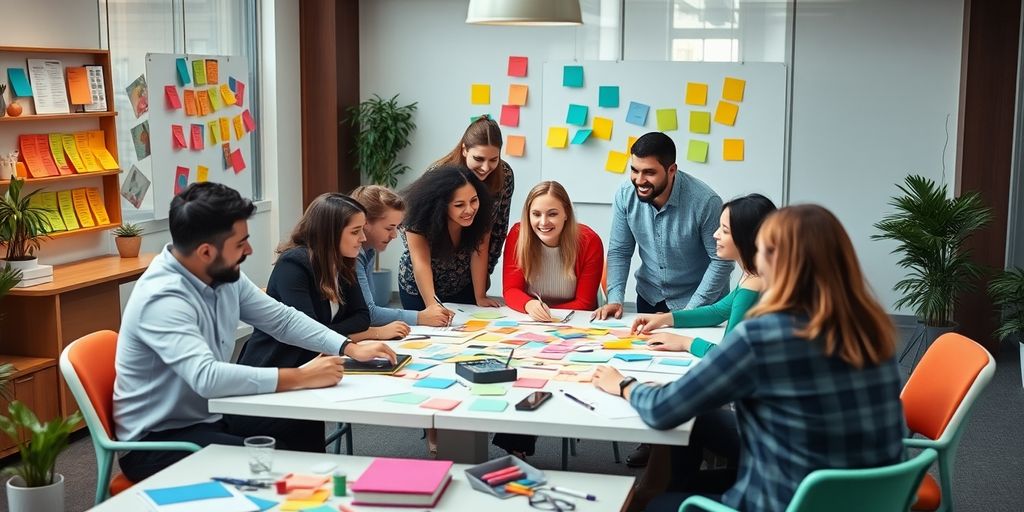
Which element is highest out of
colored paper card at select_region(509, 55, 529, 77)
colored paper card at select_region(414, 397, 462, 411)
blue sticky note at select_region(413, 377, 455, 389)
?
colored paper card at select_region(509, 55, 529, 77)

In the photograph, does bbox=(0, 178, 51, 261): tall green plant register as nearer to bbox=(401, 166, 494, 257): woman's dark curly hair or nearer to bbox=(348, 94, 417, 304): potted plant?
bbox=(401, 166, 494, 257): woman's dark curly hair

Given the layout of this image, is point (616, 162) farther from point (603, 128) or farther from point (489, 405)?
point (489, 405)

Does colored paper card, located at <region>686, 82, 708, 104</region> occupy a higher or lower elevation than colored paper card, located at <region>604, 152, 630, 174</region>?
higher

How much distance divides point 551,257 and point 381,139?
11.2 feet

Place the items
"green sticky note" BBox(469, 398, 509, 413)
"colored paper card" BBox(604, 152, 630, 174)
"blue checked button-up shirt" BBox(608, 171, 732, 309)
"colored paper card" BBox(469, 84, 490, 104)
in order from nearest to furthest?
"green sticky note" BBox(469, 398, 509, 413)
"blue checked button-up shirt" BBox(608, 171, 732, 309)
"colored paper card" BBox(604, 152, 630, 174)
"colored paper card" BBox(469, 84, 490, 104)

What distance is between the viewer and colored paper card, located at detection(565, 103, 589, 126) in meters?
7.19

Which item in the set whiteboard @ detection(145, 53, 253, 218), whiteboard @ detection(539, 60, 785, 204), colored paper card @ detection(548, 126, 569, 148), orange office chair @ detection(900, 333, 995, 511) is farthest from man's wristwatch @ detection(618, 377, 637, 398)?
colored paper card @ detection(548, 126, 569, 148)

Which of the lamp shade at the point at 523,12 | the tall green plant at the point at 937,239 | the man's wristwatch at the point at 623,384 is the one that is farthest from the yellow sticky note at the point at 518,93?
the man's wristwatch at the point at 623,384

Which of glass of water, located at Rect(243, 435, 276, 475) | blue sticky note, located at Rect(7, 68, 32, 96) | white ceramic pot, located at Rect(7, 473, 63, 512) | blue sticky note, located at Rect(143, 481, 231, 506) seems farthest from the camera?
blue sticky note, located at Rect(7, 68, 32, 96)

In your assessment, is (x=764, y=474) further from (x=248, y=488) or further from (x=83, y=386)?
(x=83, y=386)

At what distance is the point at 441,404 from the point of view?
2.70 m

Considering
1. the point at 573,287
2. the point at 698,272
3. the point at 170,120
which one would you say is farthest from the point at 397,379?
the point at 170,120

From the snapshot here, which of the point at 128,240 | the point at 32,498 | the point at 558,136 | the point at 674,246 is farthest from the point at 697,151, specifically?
the point at 32,498

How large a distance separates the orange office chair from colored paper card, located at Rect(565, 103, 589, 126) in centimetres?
434
